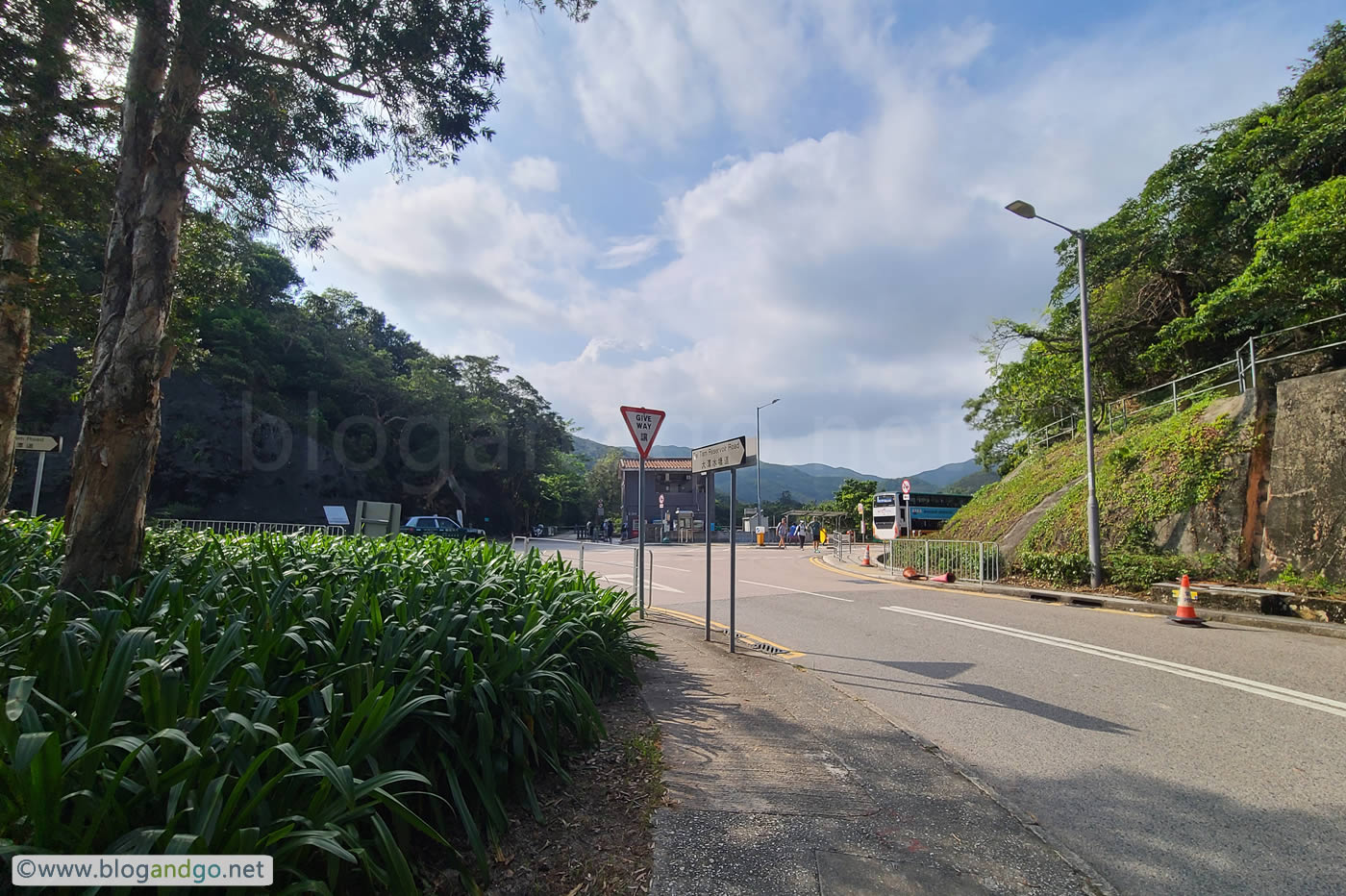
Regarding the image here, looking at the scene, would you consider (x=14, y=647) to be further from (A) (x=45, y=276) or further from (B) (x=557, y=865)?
(A) (x=45, y=276)

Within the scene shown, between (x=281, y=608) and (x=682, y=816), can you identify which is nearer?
(x=682, y=816)

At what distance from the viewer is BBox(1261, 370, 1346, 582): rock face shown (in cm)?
1017

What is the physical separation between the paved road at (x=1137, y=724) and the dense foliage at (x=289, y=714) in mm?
2639

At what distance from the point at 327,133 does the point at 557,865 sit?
309 inches

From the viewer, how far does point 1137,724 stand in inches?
184

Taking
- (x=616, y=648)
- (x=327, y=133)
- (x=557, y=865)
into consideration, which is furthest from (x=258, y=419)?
(x=557, y=865)

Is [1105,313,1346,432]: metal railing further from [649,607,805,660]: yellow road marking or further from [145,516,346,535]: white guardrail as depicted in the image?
[145,516,346,535]: white guardrail

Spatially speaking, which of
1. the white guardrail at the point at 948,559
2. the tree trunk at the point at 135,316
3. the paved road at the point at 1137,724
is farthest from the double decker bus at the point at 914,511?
the tree trunk at the point at 135,316

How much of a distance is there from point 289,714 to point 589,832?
4.47 feet

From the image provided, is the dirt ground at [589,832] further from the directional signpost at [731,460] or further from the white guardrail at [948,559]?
the white guardrail at [948,559]

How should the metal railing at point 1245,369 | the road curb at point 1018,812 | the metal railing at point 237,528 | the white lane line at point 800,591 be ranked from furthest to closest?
the metal railing at point 1245,369, the white lane line at point 800,591, the metal railing at point 237,528, the road curb at point 1018,812

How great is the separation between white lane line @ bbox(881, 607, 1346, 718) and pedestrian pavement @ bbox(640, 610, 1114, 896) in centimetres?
345

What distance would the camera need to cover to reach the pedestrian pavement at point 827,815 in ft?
8.32

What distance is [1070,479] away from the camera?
A: 17641 millimetres
